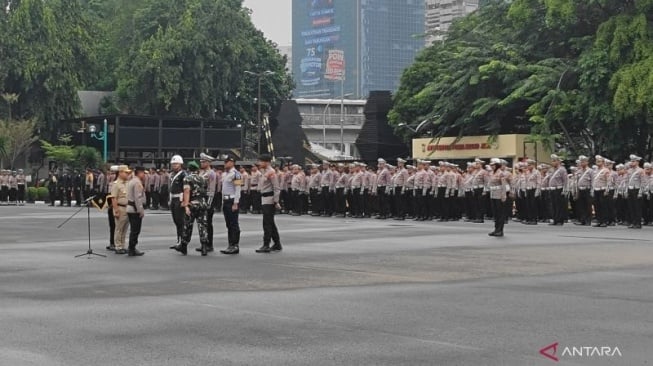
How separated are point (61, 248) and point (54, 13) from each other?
56.4 meters

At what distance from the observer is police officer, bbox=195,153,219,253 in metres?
20.3

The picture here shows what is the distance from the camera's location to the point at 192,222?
19891mm

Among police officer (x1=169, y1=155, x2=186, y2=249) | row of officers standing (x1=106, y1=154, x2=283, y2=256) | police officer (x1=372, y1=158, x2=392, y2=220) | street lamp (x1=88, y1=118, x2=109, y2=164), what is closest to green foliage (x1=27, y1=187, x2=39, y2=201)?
street lamp (x1=88, y1=118, x2=109, y2=164)

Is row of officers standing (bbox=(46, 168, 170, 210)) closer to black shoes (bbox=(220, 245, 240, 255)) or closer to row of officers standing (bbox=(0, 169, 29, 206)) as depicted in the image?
row of officers standing (bbox=(0, 169, 29, 206))

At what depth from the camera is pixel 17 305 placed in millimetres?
12289

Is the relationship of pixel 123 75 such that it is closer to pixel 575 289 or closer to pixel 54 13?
pixel 54 13

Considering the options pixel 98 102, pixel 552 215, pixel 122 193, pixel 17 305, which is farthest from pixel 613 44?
pixel 98 102

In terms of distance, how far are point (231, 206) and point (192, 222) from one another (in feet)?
2.75

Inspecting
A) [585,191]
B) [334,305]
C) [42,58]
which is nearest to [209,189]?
[334,305]

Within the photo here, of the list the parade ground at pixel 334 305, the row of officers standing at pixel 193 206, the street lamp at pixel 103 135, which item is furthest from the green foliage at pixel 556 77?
the row of officers standing at pixel 193 206

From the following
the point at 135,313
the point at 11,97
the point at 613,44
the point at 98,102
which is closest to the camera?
the point at 135,313

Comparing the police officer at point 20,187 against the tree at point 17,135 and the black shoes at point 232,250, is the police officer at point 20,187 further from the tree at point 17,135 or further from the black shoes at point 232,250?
the black shoes at point 232,250

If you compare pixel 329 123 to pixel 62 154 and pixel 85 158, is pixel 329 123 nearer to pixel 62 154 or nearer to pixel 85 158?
pixel 62 154

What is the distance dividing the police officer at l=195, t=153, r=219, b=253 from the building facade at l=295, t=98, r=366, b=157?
82.7 metres
